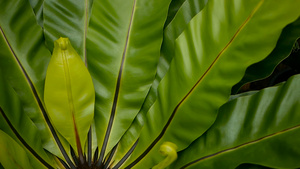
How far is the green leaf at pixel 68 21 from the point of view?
64 cm

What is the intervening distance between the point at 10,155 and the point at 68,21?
31 centimetres

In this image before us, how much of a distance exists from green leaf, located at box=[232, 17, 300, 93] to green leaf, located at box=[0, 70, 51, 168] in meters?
0.35

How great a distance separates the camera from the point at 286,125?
0.49m

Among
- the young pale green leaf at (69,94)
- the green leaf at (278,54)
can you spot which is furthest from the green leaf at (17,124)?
the green leaf at (278,54)

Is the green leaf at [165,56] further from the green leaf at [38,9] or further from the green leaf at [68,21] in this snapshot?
the green leaf at [38,9]

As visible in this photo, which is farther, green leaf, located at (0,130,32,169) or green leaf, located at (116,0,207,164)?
green leaf, located at (116,0,207,164)

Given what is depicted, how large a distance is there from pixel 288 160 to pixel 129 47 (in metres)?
0.32

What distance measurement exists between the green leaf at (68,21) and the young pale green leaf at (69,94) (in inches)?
4.7

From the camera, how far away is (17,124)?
1.73ft

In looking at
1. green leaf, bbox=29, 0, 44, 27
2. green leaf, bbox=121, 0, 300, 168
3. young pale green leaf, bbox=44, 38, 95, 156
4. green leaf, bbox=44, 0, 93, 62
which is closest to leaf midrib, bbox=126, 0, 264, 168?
green leaf, bbox=121, 0, 300, 168

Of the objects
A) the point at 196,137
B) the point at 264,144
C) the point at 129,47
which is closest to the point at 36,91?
the point at 129,47

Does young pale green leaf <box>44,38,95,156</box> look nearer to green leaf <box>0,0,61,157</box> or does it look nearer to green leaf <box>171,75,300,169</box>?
green leaf <box>0,0,61,157</box>

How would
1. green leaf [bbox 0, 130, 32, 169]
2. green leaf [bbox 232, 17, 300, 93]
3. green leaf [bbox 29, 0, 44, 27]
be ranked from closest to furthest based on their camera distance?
green leaf [bbox 0, 130, 32, 169] → green leaf [bbox 232, 17, 300, 93] → green leaf [bbox 29, 0, 44, 27]

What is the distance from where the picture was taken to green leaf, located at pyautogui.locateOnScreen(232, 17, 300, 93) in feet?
1.86
